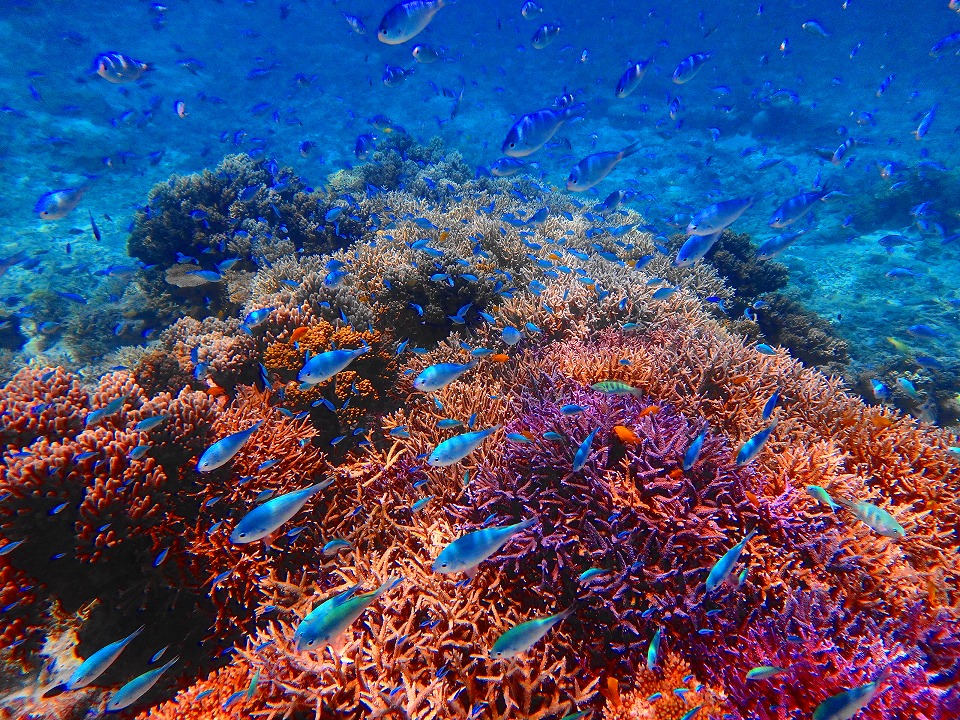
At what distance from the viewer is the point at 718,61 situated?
117 ft

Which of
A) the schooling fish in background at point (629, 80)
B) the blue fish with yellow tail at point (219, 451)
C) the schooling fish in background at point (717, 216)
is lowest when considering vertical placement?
the blue fish with yellow tail at point (219, 451)

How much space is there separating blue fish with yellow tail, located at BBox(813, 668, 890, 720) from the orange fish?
1747 mm

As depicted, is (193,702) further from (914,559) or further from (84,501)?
(914,559)

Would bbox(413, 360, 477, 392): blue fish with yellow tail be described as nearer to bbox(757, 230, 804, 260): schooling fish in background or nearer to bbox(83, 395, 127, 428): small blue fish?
bbox(83, 395, 127, 428): small blue fish

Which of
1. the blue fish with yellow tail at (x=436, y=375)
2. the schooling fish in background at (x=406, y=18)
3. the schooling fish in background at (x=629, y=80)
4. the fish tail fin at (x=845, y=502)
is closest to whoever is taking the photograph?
the fish tail fin at (x=845, y=502)

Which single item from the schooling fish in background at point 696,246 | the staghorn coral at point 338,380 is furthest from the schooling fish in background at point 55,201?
the schooling fish in background at point 696,246

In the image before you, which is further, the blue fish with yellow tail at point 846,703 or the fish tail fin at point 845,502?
the fish tail fin at point 845,502

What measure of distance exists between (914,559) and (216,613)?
5874mm

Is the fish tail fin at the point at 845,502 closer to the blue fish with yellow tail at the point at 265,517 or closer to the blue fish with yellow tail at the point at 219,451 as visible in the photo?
the blue fish with yellow tail at the point at 265,517

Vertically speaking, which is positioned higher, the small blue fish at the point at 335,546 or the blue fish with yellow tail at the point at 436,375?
the blue fish with yellow tail at the point at 436,375

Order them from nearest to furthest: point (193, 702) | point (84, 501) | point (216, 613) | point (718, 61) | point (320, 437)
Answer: point (193, 702) < point (84, 501) < point (216, 613) < point (320, 437) < point (718, 61)

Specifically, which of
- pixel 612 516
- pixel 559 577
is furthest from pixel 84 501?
pixel 612 516

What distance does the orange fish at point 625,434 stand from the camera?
130 inches

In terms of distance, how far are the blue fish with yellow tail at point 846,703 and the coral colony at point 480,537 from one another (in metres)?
0.02
